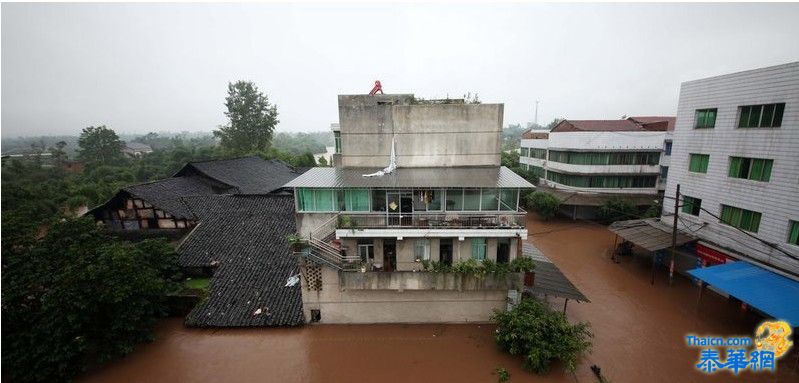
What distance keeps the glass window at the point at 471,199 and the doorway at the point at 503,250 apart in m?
2.25

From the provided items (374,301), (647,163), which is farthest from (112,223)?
(647,163)

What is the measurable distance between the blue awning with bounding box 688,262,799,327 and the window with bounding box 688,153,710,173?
Answer: 20.9ft

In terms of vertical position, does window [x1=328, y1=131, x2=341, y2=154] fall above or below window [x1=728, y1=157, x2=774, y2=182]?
above

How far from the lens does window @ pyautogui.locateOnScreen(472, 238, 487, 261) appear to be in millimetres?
16484

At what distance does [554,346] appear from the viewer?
45.6ft

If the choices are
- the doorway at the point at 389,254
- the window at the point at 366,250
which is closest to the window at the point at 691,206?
the doorway at the point at 389,254

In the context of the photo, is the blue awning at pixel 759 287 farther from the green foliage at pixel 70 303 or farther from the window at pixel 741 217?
the green foliage at pixel 70 303

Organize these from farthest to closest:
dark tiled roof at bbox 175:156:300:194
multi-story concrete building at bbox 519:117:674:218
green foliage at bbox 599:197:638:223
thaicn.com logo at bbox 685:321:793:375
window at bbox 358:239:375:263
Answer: dark tiled roof at bbox 175:156:300:194
multi-story concrete building at bbox 519:117:674:218
green foliage at bbox 599:197:638:223
window at bbox 358:239:375:263
thaicn.com logo at bbox 685:321:793:375

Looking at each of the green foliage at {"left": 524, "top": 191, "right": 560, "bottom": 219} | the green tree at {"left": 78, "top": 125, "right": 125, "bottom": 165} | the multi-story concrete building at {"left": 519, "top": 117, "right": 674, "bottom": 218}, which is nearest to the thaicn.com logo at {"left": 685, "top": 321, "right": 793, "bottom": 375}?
the multi-story concrete building at {"left": 519, "top": 117, "right": 674, "bottom": 218}

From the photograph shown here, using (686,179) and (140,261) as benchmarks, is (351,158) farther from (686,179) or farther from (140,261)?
(686,179)

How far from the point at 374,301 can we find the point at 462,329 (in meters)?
4.91

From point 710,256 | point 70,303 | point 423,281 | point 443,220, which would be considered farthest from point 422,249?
point 710,256

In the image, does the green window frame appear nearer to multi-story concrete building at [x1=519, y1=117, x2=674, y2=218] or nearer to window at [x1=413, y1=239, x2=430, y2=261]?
window at [x1=413, y1=239, x2=430, y2=261]

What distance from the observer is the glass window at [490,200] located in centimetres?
1584
